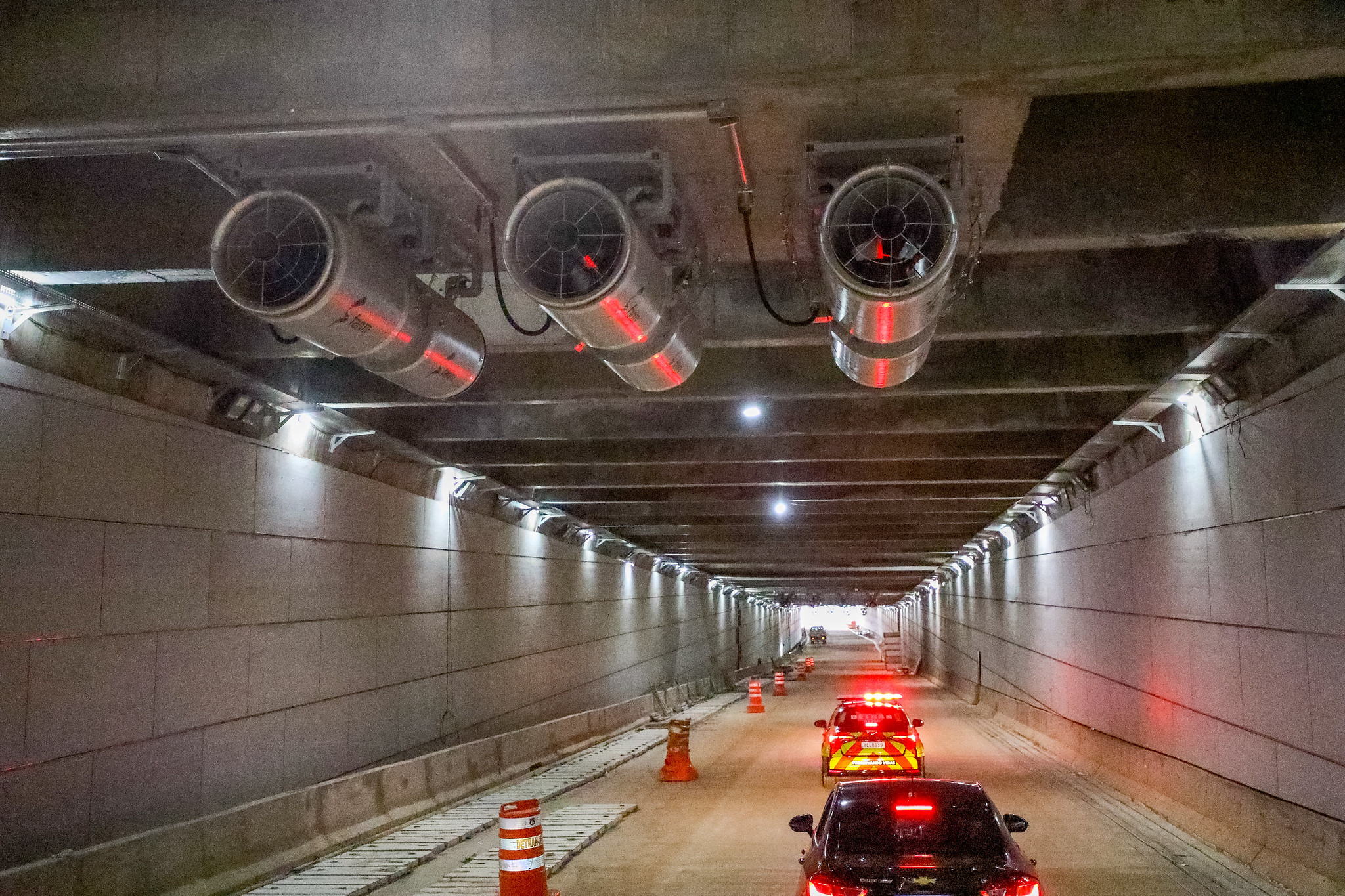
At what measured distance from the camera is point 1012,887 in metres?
7.16

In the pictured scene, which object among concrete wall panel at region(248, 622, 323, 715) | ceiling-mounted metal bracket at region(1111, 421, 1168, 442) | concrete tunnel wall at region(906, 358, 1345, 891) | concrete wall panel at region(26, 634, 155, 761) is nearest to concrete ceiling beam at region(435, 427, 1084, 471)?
ceiling-mounted metal bracket at region(1111, 421, 1168, 442)

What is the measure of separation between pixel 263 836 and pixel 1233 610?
451 inches

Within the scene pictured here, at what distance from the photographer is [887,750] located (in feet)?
63.7

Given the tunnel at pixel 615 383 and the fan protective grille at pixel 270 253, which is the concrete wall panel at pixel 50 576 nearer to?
the tunnel at pixel 615 383

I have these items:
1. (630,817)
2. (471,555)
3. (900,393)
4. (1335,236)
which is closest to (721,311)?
(900,393)

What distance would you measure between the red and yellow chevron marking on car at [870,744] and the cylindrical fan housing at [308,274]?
14146 mm

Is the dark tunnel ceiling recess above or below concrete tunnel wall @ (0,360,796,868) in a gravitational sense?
above

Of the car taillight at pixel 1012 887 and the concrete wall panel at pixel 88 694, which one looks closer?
the car taillight at pixel 1012 887

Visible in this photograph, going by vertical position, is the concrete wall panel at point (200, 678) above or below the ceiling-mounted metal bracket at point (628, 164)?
below

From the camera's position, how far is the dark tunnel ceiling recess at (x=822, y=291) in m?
7.51

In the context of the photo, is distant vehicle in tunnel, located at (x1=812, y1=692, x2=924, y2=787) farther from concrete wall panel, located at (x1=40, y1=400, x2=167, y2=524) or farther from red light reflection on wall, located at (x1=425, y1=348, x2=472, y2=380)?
red light reflection on wall, located at (x1=425, y1=348, x2=472, y2=380)

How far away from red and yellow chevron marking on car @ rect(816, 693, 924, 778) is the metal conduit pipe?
1498 centimetres

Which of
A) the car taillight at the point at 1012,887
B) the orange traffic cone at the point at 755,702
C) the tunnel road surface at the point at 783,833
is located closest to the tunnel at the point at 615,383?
the car taillight at the point at 1012,887

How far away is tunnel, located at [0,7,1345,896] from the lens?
247 inches
